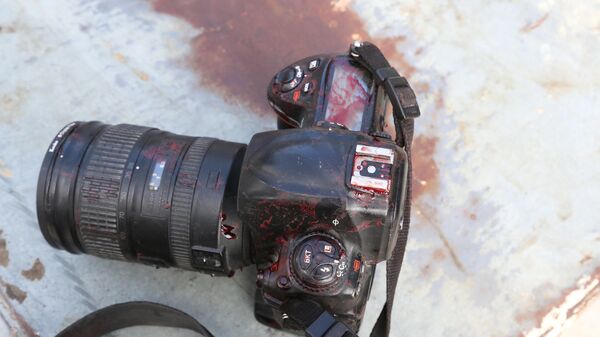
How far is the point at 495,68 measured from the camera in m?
1.84

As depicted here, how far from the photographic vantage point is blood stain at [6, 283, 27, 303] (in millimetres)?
1554

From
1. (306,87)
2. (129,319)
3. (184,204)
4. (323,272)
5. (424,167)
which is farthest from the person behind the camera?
(424,167)

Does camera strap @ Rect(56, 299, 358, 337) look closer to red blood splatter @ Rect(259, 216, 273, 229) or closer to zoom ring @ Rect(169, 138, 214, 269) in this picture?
zoom ring @ Rect(169, 138, 214, 269)

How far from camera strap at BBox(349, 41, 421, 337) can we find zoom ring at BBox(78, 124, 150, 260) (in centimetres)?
55

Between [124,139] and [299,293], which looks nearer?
[299,293]

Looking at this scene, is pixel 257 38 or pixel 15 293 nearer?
pixel 15 293

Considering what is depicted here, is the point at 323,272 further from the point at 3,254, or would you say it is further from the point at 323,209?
the point at 3,254

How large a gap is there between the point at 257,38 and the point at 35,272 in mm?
902

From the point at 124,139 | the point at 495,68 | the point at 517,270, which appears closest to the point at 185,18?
the point at 124,139

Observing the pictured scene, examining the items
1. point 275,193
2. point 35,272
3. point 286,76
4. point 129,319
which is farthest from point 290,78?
point 35,272

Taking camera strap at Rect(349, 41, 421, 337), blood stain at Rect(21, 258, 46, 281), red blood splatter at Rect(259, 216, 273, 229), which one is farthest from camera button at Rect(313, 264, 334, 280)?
blood stain at Rect(21, 258, 46, 281)

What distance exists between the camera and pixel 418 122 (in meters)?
1.77

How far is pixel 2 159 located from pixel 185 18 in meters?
0.66

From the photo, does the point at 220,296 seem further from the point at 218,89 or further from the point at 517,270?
the point at 517,270
